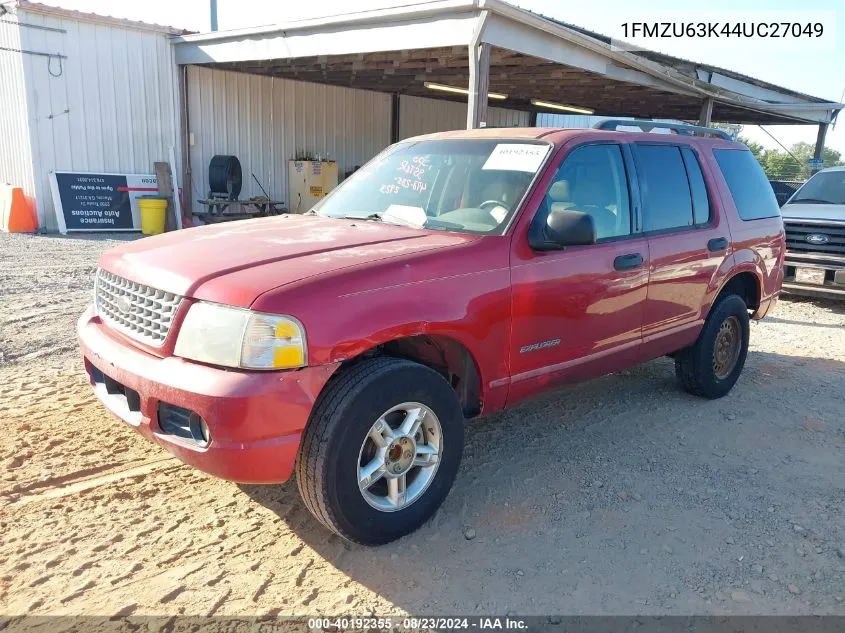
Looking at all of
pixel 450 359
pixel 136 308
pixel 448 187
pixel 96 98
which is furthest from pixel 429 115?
pixel 136 308

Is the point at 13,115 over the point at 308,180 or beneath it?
over

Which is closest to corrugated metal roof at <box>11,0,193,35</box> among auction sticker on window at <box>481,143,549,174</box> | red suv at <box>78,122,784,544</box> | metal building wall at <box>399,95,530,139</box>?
metal building wall at <box>399,95,530,139</box>

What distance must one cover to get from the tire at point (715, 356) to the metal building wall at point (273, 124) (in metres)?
11.5

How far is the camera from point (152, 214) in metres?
12.9

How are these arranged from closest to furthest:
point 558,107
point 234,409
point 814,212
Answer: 1. point 234,409
2. point 814,212
3. point 558,107

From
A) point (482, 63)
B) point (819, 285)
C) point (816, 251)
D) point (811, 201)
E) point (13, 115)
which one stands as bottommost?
point (819, 285)

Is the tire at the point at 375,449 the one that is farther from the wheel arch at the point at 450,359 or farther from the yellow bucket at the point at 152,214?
the yellow bucket at the point at 152,214

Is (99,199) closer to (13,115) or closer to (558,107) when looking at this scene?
(13,115)

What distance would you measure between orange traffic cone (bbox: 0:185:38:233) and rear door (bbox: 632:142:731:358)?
11.9m

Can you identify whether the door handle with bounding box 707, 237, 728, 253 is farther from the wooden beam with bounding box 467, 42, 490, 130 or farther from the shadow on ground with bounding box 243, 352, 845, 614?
the wooden beam with bounding box 467, 42, 490, 130

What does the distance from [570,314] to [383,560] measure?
1.64 m

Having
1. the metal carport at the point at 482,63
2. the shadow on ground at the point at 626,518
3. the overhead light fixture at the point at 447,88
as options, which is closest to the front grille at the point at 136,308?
the shadow on ground at the point at 626,518

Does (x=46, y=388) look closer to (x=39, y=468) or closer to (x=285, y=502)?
(x=39, y=468)

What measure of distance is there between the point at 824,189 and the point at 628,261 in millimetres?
7595
